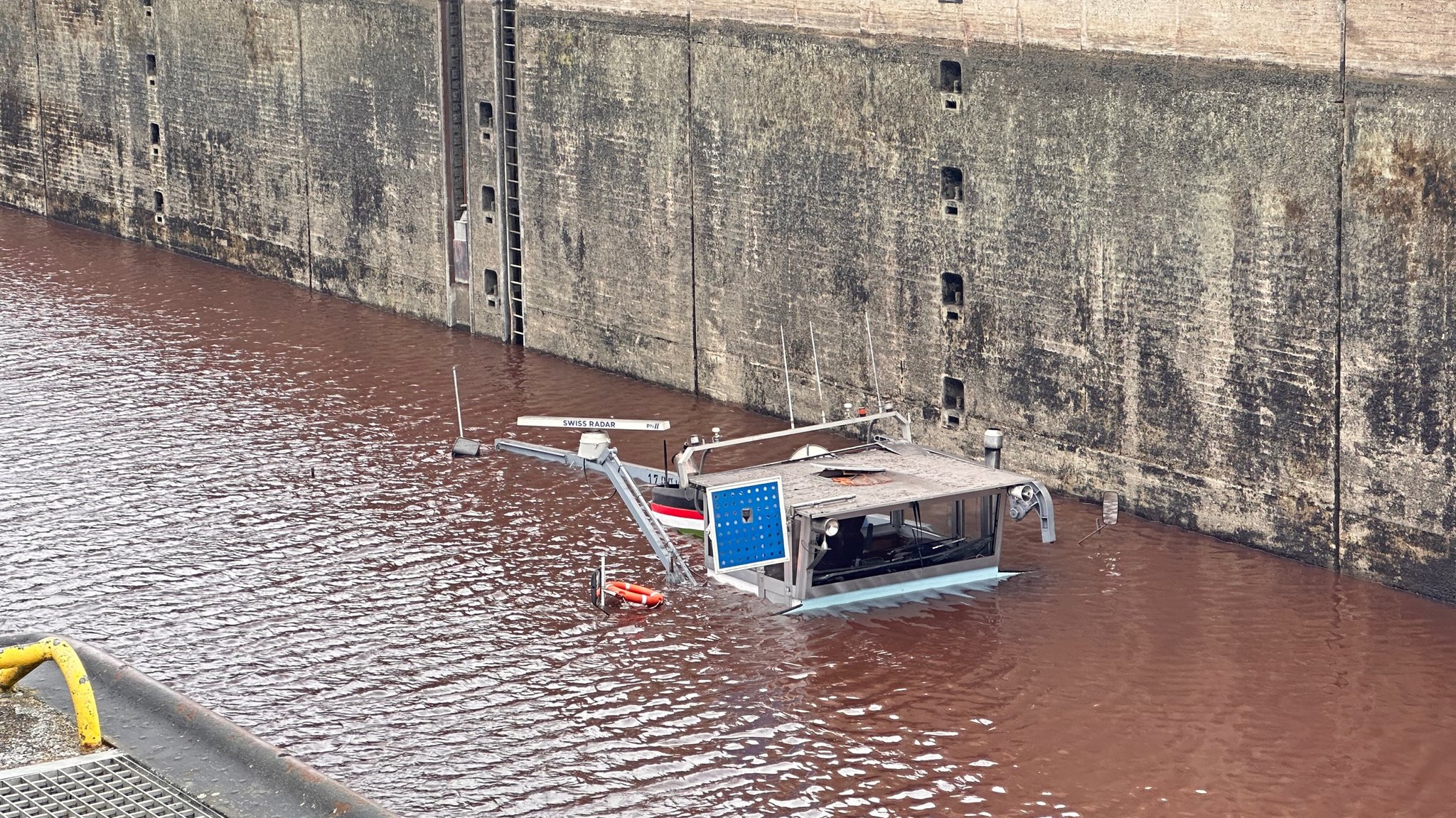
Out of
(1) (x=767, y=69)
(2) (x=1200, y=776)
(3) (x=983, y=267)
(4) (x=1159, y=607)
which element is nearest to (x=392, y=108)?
(1) (x=767, y=69)

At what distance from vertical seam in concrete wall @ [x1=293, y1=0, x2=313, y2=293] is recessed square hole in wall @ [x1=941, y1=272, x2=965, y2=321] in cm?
1399

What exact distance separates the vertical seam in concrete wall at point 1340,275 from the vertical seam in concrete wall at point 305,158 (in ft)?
63.2

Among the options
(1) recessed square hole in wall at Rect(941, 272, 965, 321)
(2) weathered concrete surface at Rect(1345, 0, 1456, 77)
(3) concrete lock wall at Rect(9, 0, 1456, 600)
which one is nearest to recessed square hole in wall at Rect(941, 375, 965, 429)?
(3) concrete lock wall at Rect(9, 0, 1456, 600)

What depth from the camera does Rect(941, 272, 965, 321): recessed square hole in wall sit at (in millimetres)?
24031

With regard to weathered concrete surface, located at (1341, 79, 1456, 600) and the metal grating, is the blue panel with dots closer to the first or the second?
weathered concrete surface, located at (1341, 79, 1456, 600)

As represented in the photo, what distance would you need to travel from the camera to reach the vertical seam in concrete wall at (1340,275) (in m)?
19.7

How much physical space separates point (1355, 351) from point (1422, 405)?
0.86 m

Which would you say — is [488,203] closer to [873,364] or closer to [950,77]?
[873,364]

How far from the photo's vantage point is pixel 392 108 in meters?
32.3

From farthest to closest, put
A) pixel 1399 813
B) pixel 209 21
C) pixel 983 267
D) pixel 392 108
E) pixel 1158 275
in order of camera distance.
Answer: pixel 209 21 < pixel 392 108 < pixel 983 267 < pixel 1158 275 < pixel 1399 813

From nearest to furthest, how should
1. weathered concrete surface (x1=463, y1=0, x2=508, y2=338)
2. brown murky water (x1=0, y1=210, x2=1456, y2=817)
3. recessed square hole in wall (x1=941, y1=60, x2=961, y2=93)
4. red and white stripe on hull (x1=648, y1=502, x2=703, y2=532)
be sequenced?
brown murky water (x1=0, y1=210, x2=1456, y2=817), red and white stripe on hull (x1=648, y1=502, x2=703, y2=532), recessed square hole in wall (x1=941, y1=60, x2=961, y2=93), weathered concrete surface (x1=463, y1=0, x2=508, y2=338)

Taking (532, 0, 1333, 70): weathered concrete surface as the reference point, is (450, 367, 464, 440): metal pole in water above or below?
below

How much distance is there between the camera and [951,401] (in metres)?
24.4

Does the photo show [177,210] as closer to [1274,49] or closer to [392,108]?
[392,108]
